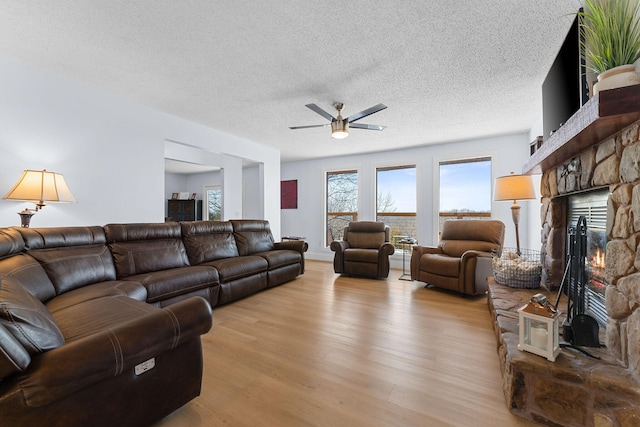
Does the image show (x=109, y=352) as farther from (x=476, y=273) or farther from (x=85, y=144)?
(x=476, y=273)

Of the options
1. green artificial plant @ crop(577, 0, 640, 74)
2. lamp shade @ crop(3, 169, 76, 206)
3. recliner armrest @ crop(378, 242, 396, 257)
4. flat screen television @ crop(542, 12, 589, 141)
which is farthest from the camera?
recliner armrest @ crop(378, 242, 396, 257)

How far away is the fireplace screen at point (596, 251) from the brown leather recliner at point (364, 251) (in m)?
2.56

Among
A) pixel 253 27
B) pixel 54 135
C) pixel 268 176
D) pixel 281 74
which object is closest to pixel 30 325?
pixel 253 27

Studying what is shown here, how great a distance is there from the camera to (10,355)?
2.78 ft

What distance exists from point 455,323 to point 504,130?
3423 mm

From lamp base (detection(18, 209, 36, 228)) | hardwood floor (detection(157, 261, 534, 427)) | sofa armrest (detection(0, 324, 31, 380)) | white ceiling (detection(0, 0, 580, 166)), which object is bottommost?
hardwood floor (detection(157, 261, 534, 427))

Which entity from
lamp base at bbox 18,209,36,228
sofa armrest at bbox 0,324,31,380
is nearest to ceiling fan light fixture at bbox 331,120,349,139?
sofa armrest at bbox 0,324,31,380

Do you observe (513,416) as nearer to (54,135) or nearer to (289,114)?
(289,114)

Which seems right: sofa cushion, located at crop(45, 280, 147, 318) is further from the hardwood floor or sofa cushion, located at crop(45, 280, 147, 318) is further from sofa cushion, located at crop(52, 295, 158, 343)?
the hardwood floor

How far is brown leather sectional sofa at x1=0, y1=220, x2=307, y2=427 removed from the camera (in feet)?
3.01

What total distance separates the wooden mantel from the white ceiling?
851 mm

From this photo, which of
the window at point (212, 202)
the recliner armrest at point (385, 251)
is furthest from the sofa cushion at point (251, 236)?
the window at point (212, 202)

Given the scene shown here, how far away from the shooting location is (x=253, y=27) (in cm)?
202

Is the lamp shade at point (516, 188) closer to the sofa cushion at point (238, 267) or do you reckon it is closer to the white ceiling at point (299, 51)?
the white ceiling at point (299, 51)
